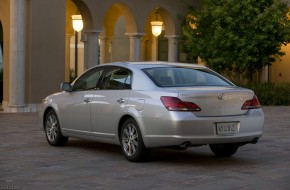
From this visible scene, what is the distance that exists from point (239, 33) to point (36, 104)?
8.86 m

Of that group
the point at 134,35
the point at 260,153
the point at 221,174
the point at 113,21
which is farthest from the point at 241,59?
the point at 221,174

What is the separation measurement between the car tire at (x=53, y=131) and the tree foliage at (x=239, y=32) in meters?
14.4

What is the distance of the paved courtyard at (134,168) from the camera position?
320 inches

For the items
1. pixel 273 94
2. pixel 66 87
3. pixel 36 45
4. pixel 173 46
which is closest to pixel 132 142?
pixel 66 87

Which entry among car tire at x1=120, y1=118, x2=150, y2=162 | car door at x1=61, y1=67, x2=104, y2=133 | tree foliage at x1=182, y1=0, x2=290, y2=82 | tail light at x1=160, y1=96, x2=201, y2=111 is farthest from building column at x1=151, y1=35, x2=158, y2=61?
tail light at x1=160, y1=96, x2=201, y2=111

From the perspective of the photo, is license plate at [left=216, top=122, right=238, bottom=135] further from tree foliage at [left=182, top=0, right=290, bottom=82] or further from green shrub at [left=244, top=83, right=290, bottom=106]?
Answer: tree foliage at [left=182, top=0, right=290, bottom=82]

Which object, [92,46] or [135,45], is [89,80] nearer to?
[92,46]

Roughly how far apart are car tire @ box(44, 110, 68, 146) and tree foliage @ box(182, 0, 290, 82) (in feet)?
47.1

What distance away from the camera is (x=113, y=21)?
30.3 meters

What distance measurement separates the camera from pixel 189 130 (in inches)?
367

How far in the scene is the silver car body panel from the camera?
9.36 meters

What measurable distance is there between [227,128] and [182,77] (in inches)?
46.2

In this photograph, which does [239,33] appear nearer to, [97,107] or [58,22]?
[58,22]

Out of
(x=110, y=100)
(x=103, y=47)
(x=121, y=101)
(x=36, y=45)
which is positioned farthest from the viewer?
(x=103, y=47)
